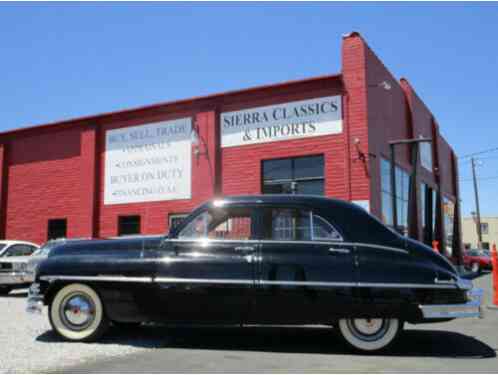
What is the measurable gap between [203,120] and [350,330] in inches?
545

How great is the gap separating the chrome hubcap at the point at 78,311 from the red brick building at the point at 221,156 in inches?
427

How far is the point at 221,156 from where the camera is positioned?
17.9 m

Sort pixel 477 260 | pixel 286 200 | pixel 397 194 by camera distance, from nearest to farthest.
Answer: pixel 286 200 → pixel 397 194 → pixel 477 260

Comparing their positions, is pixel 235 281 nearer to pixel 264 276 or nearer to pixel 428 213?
pixel 264 276

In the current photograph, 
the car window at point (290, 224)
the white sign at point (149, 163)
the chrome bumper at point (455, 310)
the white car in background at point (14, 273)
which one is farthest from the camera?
the white sign at point (149, 163)

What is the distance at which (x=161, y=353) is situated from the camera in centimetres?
511

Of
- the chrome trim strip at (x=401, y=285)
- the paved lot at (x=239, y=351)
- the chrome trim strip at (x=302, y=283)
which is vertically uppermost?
the chrome trim strip at (x=302, y=283)

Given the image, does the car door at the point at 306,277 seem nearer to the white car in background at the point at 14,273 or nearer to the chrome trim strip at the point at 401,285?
the chrome trim strip at the point at 401,285

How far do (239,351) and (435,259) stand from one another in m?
2.34

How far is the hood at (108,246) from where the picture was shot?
571cm

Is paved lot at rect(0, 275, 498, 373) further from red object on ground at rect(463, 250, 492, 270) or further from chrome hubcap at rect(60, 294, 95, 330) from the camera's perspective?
red object on ground at rect(463, 250, 492, 270)

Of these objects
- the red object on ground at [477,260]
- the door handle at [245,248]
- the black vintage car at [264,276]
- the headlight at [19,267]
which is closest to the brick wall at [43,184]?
the headlight at [19,267]

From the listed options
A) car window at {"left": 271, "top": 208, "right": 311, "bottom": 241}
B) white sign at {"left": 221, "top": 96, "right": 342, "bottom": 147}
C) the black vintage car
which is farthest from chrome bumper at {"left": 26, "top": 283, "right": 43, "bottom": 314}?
white sign at {"left": 221, "top": 96, "right": 342, "bottom": 147}

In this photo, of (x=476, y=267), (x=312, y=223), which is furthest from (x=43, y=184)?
(x=476, y=267)
